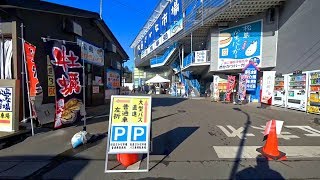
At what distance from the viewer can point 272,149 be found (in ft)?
18.0

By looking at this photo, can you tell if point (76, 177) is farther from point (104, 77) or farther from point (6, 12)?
point (104, 77)

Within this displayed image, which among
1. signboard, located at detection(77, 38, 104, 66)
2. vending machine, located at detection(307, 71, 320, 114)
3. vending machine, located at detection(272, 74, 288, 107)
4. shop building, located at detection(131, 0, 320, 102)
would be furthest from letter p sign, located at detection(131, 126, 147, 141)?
vending machine, located at detection(272, 74, 288, 107)

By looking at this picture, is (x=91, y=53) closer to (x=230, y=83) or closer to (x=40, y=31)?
(x=40, y=31)

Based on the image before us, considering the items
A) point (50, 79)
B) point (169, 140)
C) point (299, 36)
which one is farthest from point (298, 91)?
point (50, 79)

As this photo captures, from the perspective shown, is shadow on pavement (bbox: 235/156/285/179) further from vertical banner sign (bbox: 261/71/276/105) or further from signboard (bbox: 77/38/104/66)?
vertical banner sign (bbox: 261/71/276/105)

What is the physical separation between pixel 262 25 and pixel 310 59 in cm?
661

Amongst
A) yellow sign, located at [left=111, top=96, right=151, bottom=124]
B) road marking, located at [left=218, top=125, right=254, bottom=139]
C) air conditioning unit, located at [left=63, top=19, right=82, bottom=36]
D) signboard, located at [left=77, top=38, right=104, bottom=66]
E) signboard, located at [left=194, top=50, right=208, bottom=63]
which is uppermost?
signboard, located at [left=194, top=50, right=208, bottom=63]

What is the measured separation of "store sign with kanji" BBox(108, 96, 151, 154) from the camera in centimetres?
469

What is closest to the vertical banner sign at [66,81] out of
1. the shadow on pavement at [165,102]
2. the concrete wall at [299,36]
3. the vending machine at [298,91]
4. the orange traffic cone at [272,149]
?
the orange traffic cone at [272,149]

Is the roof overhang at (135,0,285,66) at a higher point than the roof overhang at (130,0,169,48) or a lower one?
lower

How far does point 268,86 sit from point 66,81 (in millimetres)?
13651

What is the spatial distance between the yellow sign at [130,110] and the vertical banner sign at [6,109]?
426 cm

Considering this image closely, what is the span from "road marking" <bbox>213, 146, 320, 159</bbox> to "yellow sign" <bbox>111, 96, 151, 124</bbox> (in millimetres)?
2069

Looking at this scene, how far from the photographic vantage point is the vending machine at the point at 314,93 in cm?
1212
